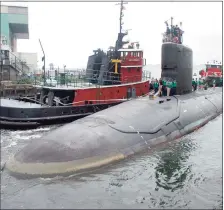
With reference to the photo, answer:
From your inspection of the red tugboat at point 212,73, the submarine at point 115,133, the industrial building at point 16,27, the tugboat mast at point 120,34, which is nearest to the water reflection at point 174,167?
the submarine at point 115,133

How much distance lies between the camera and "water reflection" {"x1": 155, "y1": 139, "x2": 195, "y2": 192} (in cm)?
914

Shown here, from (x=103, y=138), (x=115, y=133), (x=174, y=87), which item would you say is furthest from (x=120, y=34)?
(x=103, y=138)

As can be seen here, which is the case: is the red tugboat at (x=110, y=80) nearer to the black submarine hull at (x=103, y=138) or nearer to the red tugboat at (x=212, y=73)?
the black submarine hull at (x=103, y=138)

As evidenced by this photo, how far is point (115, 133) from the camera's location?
10.9m

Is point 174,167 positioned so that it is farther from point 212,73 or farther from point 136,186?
point 212,73

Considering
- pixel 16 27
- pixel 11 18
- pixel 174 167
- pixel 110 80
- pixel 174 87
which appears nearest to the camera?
pixel 174 167

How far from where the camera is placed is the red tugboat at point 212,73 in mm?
35338

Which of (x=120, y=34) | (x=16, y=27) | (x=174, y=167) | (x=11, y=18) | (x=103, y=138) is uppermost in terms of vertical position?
(x=11, y=18)

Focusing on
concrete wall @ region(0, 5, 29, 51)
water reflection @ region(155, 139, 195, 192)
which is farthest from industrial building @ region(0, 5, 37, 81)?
water reflection @ region(155, 139, 195, 192)

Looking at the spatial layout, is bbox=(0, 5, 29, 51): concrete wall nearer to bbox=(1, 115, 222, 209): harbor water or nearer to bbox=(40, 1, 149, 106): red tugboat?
bbox=(40, 1, 149, 106): red tugboat

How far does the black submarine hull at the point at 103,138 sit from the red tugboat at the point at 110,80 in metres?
7.40

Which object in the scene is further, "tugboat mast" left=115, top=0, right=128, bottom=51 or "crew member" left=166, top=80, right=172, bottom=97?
"tugboat mast" left=115, top=0, right=128, bottom=51

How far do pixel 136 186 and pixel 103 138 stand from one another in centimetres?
206

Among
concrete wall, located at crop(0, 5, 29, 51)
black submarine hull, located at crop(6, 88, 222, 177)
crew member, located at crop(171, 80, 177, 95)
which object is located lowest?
black submarine hull, located at crop(6, 88, 222, 177)
